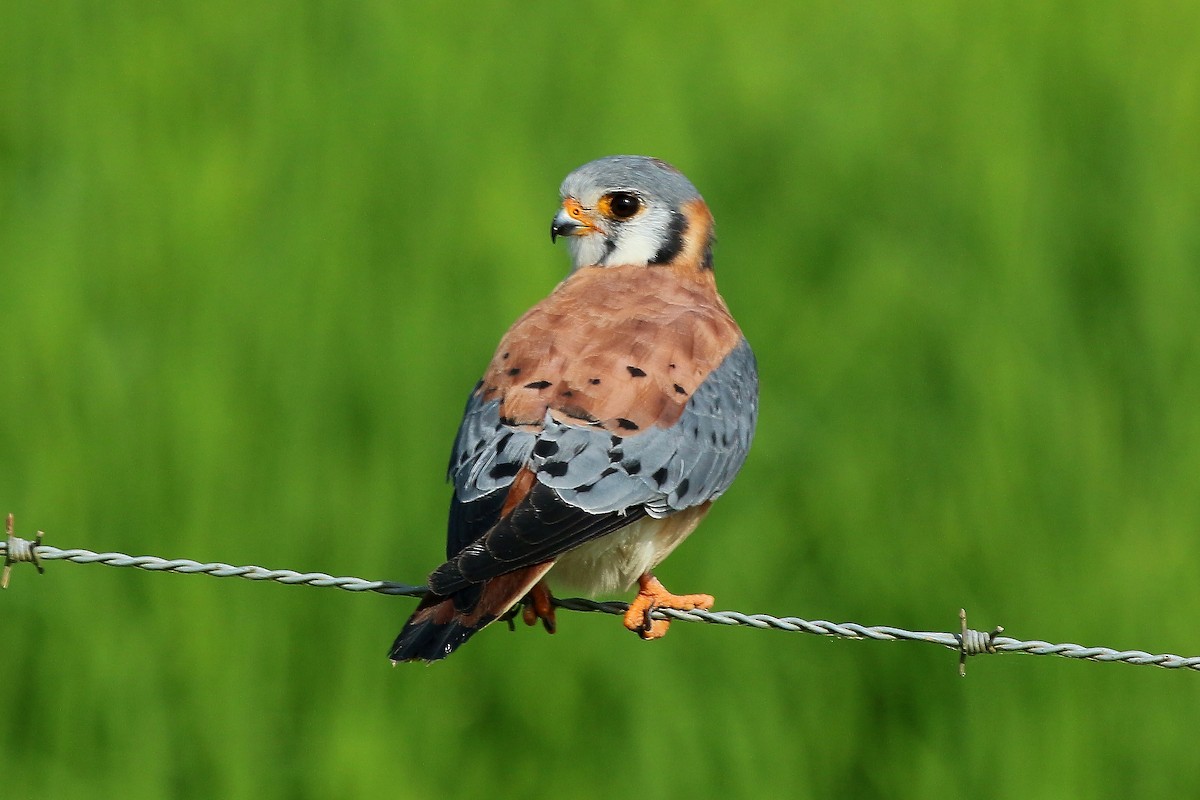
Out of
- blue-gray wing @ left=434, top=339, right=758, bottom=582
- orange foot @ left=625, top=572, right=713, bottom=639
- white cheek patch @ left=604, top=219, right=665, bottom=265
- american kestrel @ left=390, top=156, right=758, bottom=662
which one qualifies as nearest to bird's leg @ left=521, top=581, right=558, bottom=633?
american kestrel @ left=390, top=156, right=758, bottom=662

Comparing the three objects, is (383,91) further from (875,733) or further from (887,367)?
(875,733)

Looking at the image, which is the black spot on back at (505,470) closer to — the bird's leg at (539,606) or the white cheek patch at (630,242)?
the bird's leg at (539,606)

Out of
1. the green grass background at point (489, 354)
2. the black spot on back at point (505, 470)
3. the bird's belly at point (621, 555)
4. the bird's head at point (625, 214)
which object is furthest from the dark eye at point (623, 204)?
the black spot on back at point (505, 470)

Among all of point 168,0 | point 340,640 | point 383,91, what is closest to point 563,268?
point 383,91

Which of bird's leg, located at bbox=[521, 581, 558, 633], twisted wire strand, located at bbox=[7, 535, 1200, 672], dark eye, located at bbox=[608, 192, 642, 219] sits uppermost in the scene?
dark eye, located at bbox=[608, 192, 642, 219]

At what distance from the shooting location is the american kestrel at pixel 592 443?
3465 mm

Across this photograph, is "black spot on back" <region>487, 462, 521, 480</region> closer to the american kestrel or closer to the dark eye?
the american kestrel

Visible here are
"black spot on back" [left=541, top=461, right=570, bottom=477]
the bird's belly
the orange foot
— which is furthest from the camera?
the orange foot

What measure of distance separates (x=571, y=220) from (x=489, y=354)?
54 centimetres

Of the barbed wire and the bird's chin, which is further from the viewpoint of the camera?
the bird's chin

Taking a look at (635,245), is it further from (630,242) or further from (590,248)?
(590,248)

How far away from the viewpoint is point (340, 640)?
460 cm

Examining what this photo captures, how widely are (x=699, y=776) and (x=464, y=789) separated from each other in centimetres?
60

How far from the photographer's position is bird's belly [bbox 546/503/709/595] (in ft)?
12.8
